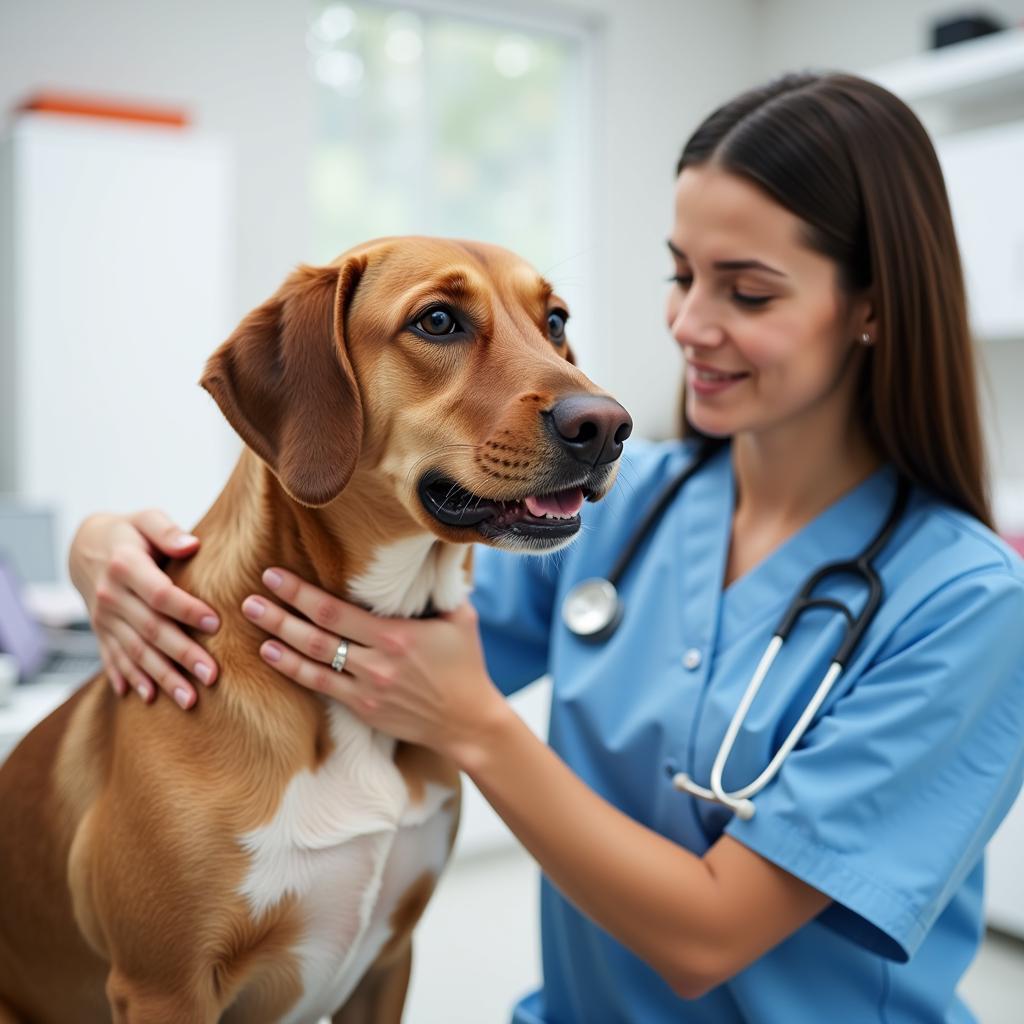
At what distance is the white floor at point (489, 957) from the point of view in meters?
2.36

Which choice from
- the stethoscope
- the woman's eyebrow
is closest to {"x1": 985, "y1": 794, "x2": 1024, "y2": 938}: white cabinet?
the stethoscope

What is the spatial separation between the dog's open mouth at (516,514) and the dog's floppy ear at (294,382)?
94 millimetres

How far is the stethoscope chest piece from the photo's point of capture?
1.34 m

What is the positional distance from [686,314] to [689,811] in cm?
54

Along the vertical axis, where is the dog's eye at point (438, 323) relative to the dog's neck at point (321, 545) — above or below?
above

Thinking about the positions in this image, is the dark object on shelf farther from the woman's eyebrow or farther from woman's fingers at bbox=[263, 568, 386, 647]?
woman's fingers at bbox=[263, 568, 386, 647]

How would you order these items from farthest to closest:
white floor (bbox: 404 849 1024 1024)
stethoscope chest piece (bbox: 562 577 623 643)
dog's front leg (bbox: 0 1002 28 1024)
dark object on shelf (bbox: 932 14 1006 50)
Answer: dark object on shelf (bbox: 932 14 1006 50), white floor (bbox: 404 849 1024 1024), stethoscope chest piece (bbox: 562 577 623 643), dog's front leg (bbox: 0 1002 28 1024)

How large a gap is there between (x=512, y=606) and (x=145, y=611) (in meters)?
0.52

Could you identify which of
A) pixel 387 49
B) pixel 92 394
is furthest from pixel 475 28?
pixel 92 394

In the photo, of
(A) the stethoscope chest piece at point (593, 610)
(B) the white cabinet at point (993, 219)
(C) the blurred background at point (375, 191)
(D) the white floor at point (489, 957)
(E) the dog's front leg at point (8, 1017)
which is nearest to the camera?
(E) the dog's front leg at point (8, 1017)

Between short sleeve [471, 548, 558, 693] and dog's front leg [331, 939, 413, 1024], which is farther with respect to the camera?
short sleeve [471, 548, 558, 693]

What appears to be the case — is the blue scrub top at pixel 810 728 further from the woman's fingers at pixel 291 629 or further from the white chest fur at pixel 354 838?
the woman's fingers at pixel 291 629

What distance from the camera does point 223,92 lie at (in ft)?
13.4

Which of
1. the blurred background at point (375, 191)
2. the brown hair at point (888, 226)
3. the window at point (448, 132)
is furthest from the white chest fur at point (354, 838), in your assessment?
the window at point (448, 132)
